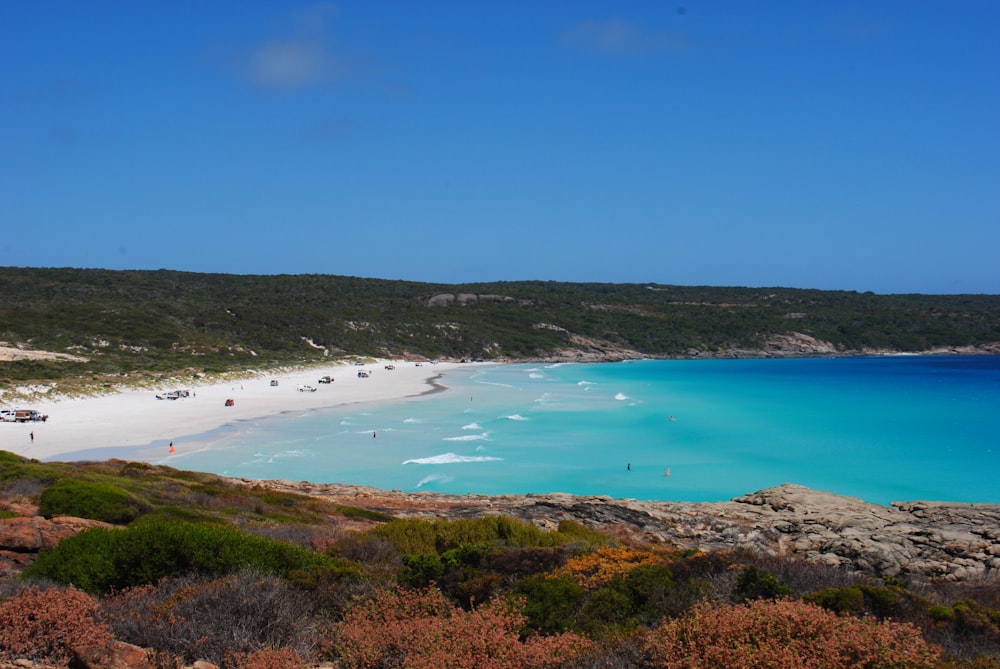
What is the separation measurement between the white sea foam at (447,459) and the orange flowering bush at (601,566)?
2251 cm

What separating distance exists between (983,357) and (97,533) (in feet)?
492

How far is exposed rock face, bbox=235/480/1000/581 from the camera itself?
14453mm

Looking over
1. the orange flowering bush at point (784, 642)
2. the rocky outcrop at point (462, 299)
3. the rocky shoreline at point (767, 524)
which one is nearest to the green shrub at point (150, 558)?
the rocky shoreline at point (767, 524)

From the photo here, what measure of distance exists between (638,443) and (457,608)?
3340 cm

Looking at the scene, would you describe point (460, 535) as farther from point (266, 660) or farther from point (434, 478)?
point (434, 478)

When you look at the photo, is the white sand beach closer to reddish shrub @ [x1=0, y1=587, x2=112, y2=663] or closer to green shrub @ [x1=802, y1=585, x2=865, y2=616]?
reddish shrub @ [x1=0, y1=587, x2=112, y2=663]

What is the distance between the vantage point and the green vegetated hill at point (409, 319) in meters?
72.5

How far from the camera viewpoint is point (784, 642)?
5.16m

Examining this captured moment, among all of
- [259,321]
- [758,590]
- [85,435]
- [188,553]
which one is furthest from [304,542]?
[259,321]

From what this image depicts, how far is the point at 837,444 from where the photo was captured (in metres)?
42.0

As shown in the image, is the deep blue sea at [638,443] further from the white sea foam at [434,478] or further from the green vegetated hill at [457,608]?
the green vegetated hill at [457,608]

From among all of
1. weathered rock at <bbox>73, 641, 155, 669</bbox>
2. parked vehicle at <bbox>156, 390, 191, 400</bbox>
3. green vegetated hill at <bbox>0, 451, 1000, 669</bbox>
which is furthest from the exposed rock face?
parked vehicle at <bbox>156, 390, 191, 400</bbox>

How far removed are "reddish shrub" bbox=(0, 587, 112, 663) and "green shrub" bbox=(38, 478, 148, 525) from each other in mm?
6517

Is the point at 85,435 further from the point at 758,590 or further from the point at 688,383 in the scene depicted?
the point at 688,383
